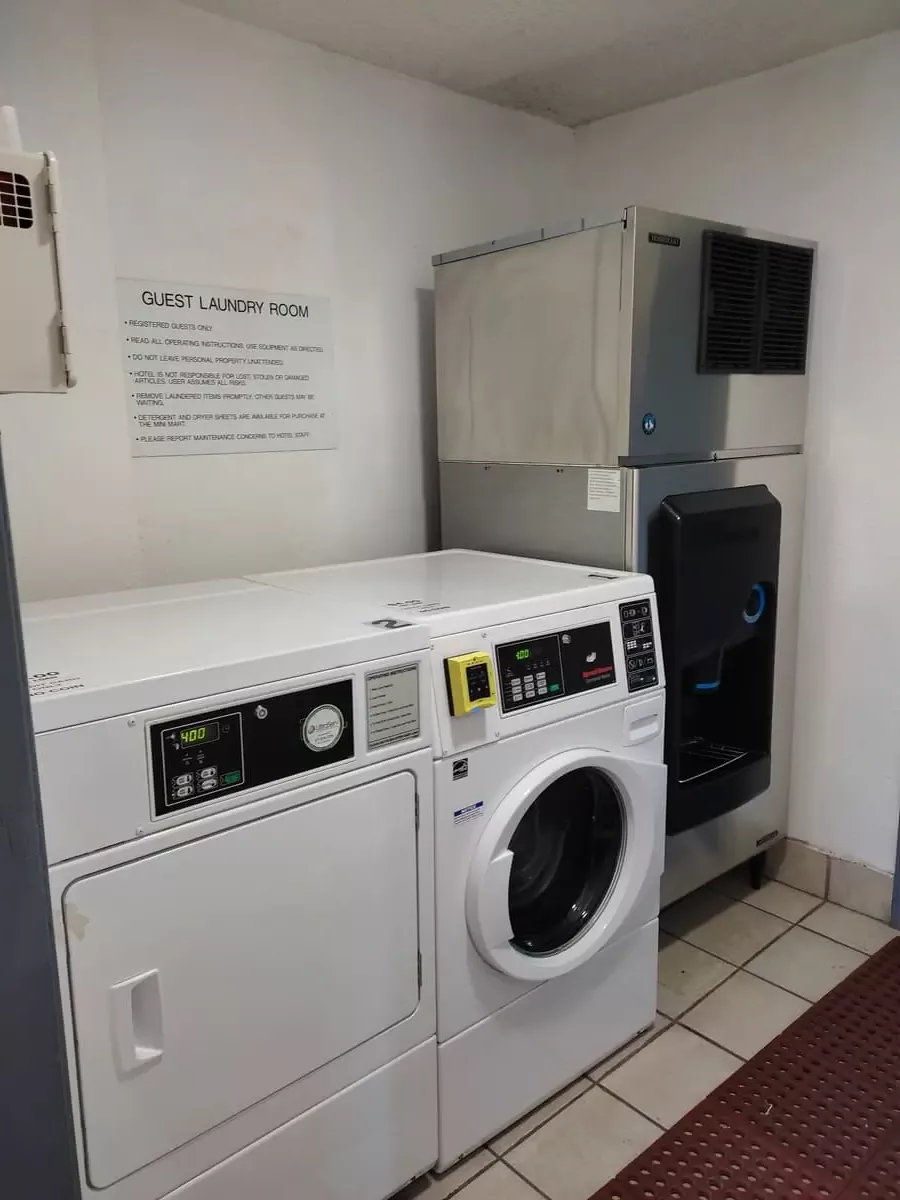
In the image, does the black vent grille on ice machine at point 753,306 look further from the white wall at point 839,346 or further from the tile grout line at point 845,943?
the tile grout line at point 845,943

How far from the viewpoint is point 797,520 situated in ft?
7.52

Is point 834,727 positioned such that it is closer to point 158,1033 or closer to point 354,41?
point 158,1033

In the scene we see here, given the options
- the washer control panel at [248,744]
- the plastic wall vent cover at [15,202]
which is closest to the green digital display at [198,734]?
the washer control panel at [248,744]

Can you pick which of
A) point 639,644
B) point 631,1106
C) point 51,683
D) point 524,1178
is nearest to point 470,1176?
point 524,1178

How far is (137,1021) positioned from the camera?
1134 millimetres

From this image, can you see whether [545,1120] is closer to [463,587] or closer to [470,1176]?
[470,1176]

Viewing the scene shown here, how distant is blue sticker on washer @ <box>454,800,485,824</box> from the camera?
1.46 metres

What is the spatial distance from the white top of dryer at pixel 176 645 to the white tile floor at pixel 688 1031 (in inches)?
39.6

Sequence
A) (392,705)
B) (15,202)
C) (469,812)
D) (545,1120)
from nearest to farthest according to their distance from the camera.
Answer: (15,202) < (392,705) < (469,812) < (545,1120)

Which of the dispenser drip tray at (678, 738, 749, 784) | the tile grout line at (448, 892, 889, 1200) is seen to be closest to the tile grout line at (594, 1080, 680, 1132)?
the tile grout line at (448, 892, 889, 1200)

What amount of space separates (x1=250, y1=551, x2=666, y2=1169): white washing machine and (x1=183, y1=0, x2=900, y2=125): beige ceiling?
118cm

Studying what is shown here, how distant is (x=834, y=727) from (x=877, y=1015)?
2.37ft

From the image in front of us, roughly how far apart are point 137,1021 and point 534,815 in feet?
2.70

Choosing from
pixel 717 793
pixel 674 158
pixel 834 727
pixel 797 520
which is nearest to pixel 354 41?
pixel 674 158
